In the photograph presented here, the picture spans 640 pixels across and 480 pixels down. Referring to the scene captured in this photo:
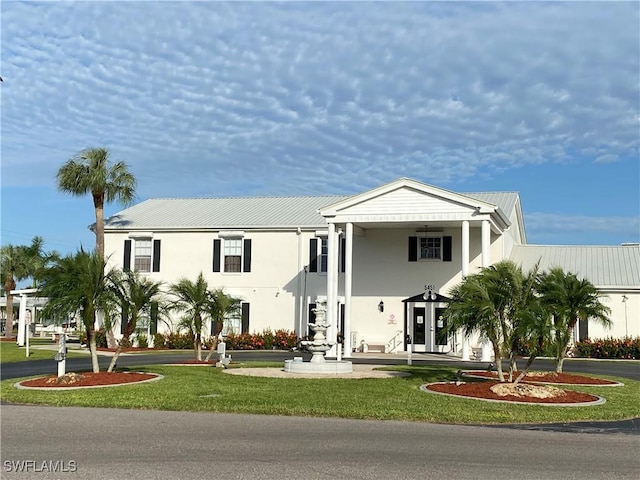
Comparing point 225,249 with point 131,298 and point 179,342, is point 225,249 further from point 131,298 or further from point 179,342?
point 131,298

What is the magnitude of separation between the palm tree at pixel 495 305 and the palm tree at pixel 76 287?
869cm

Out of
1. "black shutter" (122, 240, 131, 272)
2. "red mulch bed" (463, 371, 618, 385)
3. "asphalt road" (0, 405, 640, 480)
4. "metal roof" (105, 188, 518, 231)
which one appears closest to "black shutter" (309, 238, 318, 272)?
"metal roof" (105, 188, 518, 231)

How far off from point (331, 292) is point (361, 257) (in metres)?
5.45

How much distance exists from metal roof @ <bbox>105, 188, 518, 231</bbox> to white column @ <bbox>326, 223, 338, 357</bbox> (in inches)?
191

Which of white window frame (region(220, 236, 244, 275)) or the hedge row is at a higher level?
white window frame (region(220, 236, 244, 275))

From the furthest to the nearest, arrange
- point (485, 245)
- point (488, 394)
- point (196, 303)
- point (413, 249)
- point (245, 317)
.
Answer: point (245, 317) < point (413, 249) < point (485, 245) < point (196, 303) < point (488, 394)

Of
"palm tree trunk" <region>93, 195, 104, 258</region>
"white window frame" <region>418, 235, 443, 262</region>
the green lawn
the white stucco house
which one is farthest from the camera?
"palm tree trunk" <region>93, 195, 104, 258</region>

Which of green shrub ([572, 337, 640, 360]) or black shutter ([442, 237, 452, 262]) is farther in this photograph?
black shutter ([442, 237, 452, 262])

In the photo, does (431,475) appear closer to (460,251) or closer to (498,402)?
(498,402)

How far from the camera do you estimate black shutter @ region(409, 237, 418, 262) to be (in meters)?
33.9

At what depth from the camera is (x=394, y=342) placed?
111 feet

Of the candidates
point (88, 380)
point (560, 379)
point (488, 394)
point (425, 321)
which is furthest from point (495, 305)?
point (425, 321)

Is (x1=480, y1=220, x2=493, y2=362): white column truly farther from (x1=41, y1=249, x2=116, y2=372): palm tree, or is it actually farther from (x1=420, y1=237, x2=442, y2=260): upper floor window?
(x1=41, y1=249, x2=116, y2=372): palm tree

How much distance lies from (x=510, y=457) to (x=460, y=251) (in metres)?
24.6
